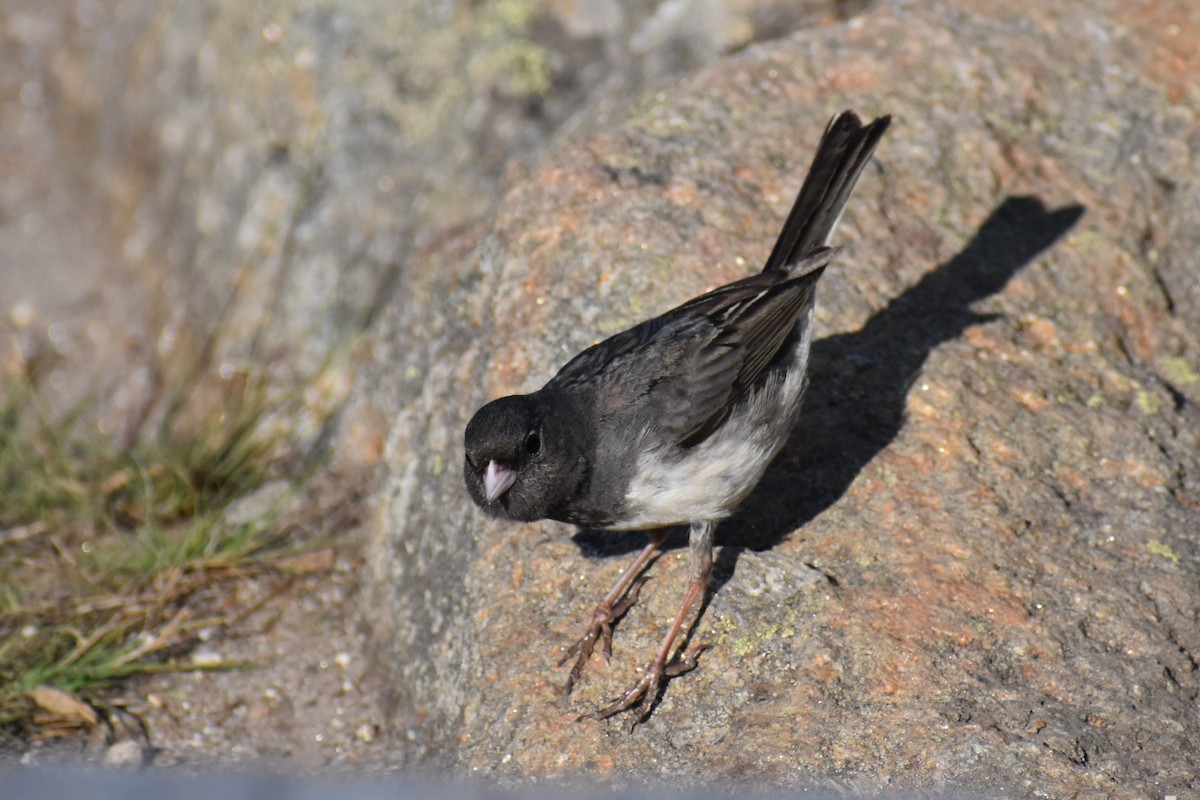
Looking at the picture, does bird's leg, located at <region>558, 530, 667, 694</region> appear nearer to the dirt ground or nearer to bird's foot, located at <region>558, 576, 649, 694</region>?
bird's foot, located at <region>558, 576, 649, 694</region>

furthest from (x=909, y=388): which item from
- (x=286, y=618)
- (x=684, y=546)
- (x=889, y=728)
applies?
(x=286, y=618)

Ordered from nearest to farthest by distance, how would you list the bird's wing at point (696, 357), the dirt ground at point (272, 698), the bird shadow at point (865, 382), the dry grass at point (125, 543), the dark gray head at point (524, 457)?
1. the dark gray head at point (524, 457)
2. the bird's wing at point (696, 357)
3. the bird shadow at point (865, 382)
4. the dirt ground at point (272, 698)
5. the dry grass at point (125, 543)

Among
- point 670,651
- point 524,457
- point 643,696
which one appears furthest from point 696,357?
point 643,696

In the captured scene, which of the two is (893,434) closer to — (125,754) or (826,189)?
(826,189)

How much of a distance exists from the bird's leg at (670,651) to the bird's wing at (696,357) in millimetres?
328

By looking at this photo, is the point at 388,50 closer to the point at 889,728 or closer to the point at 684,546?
the point at 684,546

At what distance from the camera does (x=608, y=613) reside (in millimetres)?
3689

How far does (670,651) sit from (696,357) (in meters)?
0.98

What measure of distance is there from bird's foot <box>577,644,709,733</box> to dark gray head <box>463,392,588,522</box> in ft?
1.93

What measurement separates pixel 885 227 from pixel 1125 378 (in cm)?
114

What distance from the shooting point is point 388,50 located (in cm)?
621

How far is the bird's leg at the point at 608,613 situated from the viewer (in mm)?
3615

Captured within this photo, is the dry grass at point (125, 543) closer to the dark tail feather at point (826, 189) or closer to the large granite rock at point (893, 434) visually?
the large granite rock at point (893, 434)

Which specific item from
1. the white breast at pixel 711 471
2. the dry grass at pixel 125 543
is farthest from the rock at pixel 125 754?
the white breast at pixel 711 471
